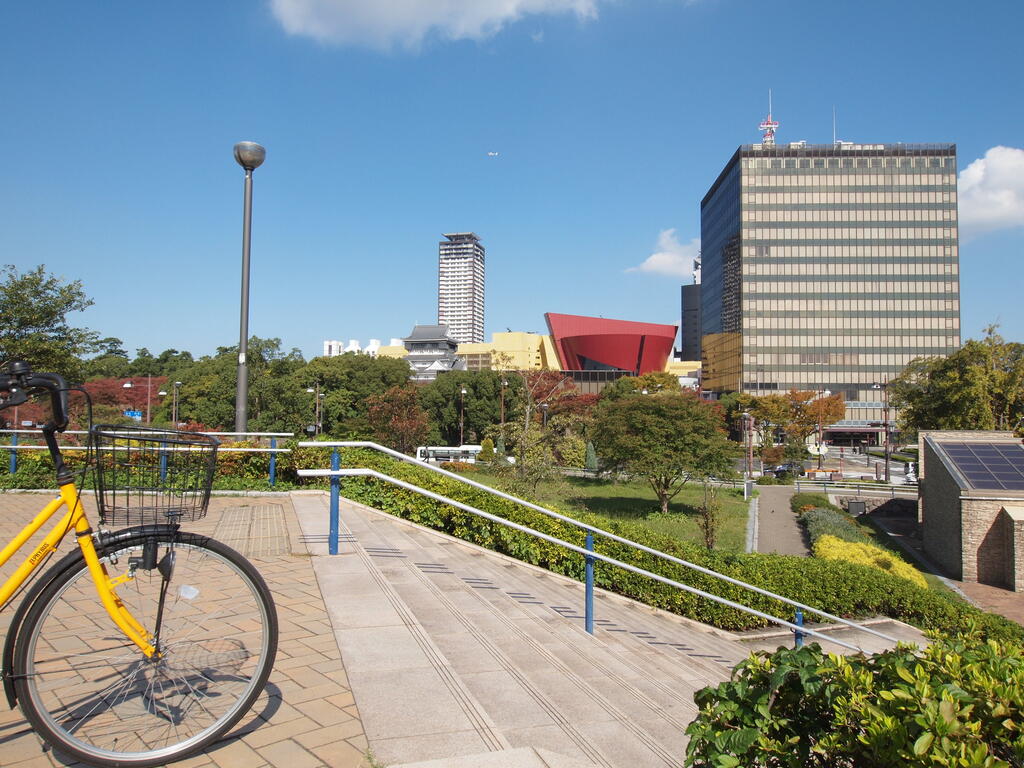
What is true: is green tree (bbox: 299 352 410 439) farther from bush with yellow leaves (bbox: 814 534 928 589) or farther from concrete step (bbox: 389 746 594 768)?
concrete step (bbox: 389 746 594 768)

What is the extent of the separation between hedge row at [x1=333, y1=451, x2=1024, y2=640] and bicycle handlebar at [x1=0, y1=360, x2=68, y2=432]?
688 cm

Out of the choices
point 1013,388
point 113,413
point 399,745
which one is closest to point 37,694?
point 399,745

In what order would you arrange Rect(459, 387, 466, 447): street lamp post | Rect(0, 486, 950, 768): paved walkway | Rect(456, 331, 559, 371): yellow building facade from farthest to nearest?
Rect(456, 331, 559, 371): yellow building facade, Rect(459, 387, 466, 447): street lamp post, Rect(0, 486, 950, 768): paved walkway

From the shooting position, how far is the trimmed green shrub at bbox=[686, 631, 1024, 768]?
172 cm

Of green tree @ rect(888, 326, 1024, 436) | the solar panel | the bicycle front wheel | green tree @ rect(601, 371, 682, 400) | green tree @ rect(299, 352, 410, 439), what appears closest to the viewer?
the bicycle front wheel

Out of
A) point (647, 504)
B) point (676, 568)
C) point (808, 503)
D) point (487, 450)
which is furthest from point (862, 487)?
point (676, 568)

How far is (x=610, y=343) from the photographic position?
89438 millimetres

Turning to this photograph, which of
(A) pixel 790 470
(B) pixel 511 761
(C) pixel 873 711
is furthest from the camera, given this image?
(A) pixel 790 470

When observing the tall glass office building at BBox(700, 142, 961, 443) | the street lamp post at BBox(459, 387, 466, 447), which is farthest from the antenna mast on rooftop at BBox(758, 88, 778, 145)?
the street lamp post at BBox(459, 387, 466, 447)

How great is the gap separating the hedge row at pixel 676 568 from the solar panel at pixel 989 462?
35.5 ft

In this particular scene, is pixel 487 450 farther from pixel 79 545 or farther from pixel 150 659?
pixel 79 545

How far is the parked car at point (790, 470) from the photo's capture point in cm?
4894

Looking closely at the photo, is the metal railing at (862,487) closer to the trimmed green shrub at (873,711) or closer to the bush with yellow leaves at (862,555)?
the bush with yellow leaves at (862,555)

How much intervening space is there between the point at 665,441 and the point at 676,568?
18.9 meters
